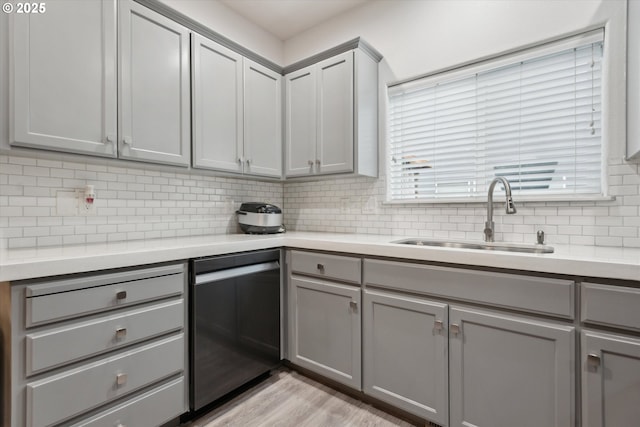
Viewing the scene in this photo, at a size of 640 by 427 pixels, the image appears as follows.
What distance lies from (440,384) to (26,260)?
74.3 inches

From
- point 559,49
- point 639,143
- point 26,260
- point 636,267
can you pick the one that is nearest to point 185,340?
point 26,260

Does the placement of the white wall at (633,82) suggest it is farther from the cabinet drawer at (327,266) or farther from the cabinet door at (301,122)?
the cabinet door at (301,122)

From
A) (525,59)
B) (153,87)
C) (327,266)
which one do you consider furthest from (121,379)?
(525,59)

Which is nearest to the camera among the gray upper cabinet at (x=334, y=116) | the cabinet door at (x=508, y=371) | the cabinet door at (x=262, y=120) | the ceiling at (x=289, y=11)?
the cabinet door at (x=508, y=371)

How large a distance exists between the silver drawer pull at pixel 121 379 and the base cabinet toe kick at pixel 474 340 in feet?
3.48

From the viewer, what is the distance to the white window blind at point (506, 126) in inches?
68.5

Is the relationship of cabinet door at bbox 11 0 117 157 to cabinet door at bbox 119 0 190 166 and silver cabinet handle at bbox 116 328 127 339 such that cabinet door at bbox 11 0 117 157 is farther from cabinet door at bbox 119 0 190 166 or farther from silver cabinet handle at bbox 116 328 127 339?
silver cabinet handle at bbox 116 328 127 339

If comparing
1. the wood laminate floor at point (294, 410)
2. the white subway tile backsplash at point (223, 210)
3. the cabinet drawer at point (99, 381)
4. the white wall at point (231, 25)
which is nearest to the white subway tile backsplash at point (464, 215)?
the white subway tile backsplash at point (223, 210)

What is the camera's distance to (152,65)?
5.88ft

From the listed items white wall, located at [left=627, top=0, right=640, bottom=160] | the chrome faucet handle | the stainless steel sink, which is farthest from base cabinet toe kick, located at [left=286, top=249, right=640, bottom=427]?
white wall, located at [left=627, top=0, right=640, bottom=160]

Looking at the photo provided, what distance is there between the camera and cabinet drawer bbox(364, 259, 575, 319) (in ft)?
4.13

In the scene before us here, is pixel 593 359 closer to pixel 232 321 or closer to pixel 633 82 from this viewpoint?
pixel 633 82

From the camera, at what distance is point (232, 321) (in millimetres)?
1834

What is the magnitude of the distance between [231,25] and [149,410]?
275 centimetres
